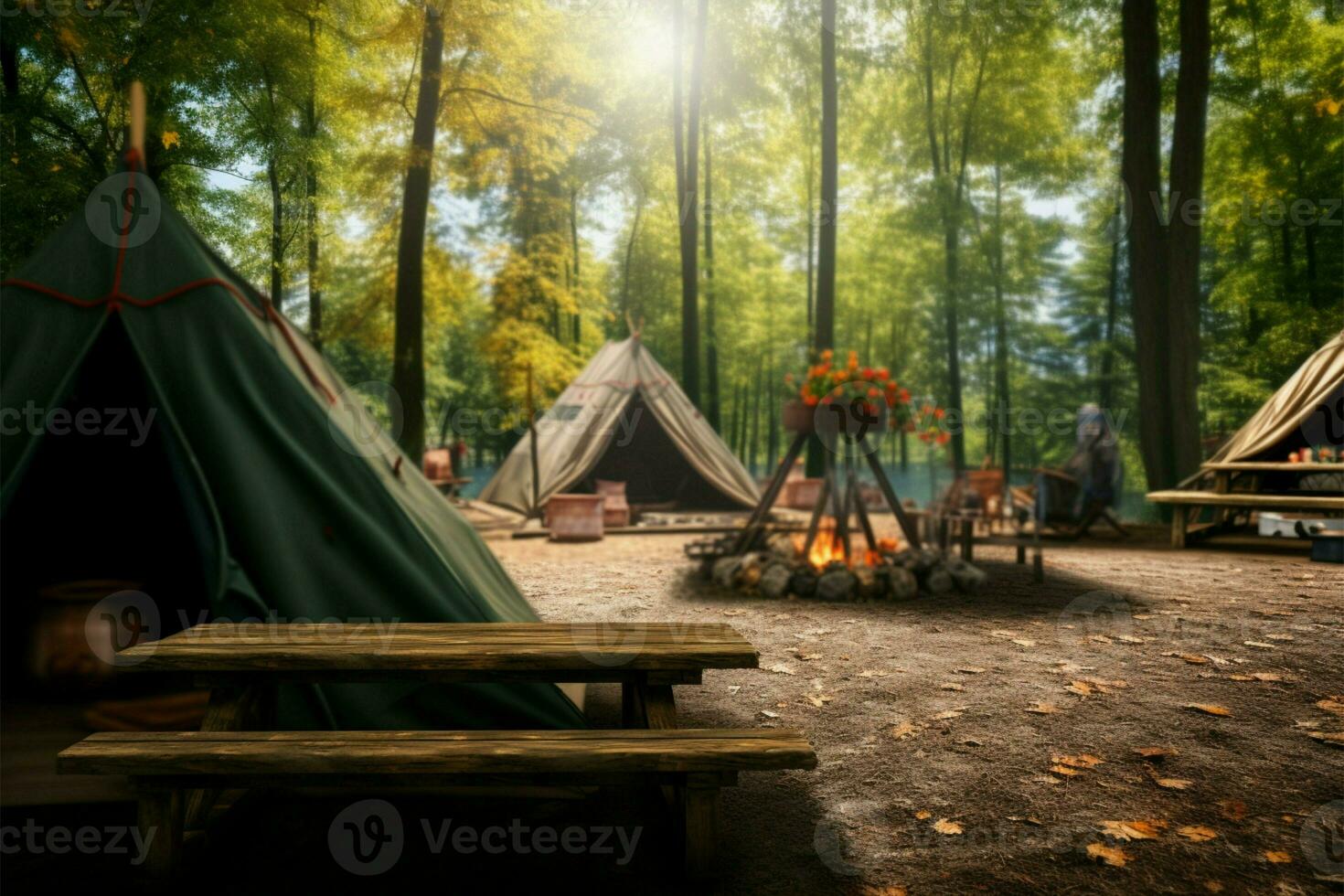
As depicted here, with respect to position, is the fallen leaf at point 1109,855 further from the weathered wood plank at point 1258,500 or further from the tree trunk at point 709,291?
the tree trunk at point 709,291

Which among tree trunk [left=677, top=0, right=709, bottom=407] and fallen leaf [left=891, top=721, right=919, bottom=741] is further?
tree trunk [left=677, top=0, right=709, bottom=407]

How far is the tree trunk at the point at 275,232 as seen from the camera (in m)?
5.36

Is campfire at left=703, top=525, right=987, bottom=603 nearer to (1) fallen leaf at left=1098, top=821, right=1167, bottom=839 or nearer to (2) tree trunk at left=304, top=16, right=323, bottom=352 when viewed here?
(1) fallen leaf at left=1098, top=821, right=1167, bottom=839

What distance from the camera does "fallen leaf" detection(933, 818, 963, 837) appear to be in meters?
2.55

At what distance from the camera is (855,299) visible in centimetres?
2761

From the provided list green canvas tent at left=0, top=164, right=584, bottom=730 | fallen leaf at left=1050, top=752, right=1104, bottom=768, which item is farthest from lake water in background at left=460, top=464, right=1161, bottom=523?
green canvas tent at left=0, top=164, right=584, bottom=730

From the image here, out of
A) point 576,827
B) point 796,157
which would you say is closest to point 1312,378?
point 576,827

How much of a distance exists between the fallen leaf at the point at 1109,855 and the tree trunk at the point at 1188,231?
1058 centimetres

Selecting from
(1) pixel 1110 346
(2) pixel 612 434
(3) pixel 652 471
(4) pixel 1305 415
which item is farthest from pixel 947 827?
(1) pixel 1110 346

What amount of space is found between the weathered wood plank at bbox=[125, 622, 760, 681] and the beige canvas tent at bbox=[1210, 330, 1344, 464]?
9610mm

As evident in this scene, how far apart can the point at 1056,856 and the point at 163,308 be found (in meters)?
3.96

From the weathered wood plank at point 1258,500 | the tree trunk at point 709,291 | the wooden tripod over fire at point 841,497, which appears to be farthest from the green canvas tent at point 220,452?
the tree trunk at point 709,291

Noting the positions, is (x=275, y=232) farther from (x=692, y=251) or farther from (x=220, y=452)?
(x=692, y=251)

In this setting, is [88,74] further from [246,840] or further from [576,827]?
[576,827]
